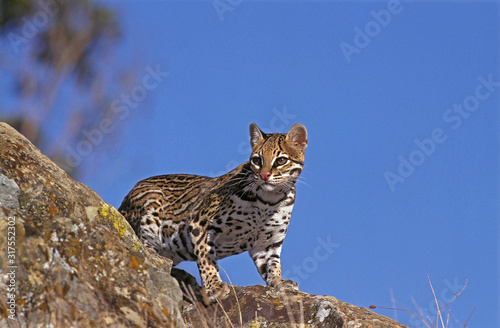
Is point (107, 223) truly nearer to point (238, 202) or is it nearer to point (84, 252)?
point (84, 252)

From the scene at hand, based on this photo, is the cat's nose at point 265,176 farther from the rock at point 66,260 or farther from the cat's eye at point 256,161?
the rock at point 66,260

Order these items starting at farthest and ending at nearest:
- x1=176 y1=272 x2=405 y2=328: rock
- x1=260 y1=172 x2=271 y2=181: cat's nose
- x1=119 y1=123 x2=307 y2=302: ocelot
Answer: x1=119 y1=123 x2=307 y2=302: ocelot → x1=260 y1=172 x2=271 y2=181: cat's nose → x1=176 y1=272 x2=405 y2=328: rock

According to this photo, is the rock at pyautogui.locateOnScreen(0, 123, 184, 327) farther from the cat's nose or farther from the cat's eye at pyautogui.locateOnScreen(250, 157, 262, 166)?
the cat's eye at pyautogui.locateOnScreen(250, 157, 262, 166)

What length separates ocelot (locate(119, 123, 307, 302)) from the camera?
941 centimetres

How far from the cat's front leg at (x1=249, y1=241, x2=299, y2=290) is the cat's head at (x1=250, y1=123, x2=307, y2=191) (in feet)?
3.50

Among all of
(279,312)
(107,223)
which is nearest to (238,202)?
(279,312)

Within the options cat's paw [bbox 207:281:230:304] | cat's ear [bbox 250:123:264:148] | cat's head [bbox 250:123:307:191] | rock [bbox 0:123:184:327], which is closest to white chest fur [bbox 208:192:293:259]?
cat's head [bbox 250:123:307:191]

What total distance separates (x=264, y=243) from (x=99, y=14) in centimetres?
1585

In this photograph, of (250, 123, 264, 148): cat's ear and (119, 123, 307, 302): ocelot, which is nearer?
(119, 123, 307, 302): ocelot

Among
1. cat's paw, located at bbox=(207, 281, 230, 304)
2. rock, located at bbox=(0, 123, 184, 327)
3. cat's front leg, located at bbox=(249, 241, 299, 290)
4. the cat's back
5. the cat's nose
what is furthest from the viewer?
the cat's back

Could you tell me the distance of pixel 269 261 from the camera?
396 inches

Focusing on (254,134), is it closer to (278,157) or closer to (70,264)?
(278,157)

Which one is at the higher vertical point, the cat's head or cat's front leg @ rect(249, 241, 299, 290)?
the cat's head

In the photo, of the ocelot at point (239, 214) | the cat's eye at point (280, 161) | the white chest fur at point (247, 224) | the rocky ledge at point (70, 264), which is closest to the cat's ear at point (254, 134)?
the ocelot at point (239, 214)
